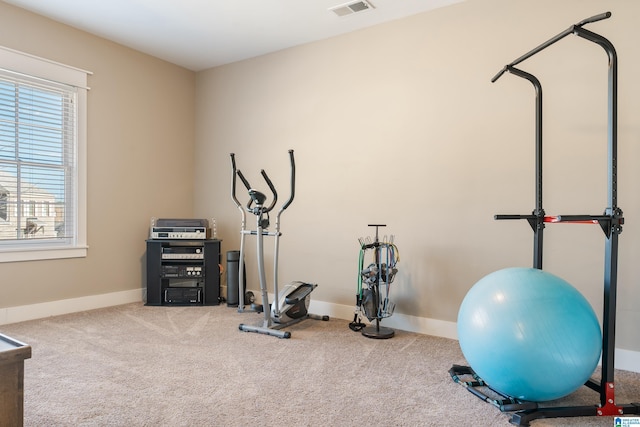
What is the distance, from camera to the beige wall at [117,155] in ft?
12.4

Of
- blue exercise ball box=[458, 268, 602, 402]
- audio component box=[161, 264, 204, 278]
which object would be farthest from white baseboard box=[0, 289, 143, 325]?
blue exercise ball box=[458, 268, 602, 402]

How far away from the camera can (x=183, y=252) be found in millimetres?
4402

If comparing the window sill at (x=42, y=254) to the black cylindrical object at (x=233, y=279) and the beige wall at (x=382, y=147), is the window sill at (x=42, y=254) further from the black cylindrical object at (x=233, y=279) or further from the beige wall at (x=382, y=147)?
the black cylindrical object at (x=233, y=279)

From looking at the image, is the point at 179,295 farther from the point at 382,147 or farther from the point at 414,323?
the point at 382,147

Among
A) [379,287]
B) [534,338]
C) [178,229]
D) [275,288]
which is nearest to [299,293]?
[275,288]

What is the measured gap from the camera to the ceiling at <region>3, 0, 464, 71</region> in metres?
A: 3.53

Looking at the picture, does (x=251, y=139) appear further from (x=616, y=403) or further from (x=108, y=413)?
(x=616, y=403)

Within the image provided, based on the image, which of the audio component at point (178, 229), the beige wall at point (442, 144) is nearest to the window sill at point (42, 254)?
the audio component at point (178, 229)

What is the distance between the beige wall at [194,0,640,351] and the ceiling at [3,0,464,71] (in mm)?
169

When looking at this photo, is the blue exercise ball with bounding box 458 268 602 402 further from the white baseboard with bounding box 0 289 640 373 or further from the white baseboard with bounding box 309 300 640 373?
the white baseboard with bounding box 309 300 640 373

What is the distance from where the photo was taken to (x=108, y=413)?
2.01m

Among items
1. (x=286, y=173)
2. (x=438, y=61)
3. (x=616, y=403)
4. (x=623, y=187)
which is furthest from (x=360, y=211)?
(x=616, y=403)

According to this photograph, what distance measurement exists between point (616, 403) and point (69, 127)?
15.1ft

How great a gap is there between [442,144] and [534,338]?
1.93 metres
